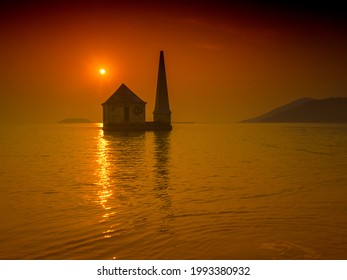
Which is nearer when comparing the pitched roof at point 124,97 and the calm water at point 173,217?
the calm water at point 173,217

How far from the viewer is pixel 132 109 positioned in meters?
66.9

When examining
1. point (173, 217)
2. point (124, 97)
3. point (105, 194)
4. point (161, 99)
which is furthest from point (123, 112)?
point (173, 217)

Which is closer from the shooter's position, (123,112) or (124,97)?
(124,97)

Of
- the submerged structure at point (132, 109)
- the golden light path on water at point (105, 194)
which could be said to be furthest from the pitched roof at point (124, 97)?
the golden light path on water at point (105, 194)

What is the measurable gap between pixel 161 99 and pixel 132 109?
6.58 m

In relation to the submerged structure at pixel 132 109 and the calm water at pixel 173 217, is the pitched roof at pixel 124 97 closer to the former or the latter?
the submerged structure at pixel 132 109

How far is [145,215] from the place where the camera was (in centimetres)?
871

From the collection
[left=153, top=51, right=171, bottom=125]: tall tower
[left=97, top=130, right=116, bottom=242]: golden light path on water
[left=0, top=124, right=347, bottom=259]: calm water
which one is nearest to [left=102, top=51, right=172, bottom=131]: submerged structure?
[left=153, top=51, right=171, bottom=125]: tall tower

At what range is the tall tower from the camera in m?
70.1

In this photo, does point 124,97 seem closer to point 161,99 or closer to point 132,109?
point 132,109

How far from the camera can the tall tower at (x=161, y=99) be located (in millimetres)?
70125
